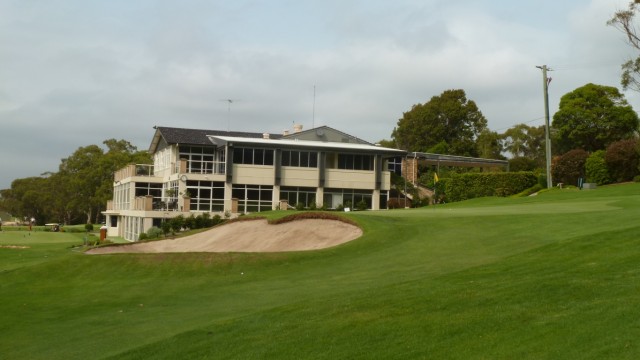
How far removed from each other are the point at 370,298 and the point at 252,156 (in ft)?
137

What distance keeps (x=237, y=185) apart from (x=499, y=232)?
111 feet

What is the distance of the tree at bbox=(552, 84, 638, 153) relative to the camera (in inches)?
2685

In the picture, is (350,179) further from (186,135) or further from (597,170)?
(597,170)

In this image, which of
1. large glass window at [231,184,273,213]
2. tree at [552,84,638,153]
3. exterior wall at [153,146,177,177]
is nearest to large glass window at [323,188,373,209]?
large glass window at [231,184,273,213]

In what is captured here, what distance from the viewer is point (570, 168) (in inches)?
2185

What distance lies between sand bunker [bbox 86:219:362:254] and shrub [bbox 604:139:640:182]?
2911 cm

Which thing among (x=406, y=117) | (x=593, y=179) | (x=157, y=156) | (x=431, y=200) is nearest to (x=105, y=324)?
(x=593, y=179)

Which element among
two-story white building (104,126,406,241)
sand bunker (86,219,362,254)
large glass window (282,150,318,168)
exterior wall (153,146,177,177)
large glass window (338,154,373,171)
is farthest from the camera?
exterior wall (153,146,177,177)

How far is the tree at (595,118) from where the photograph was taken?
A: 68188 millimetres

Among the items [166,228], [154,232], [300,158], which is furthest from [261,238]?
[300,158]

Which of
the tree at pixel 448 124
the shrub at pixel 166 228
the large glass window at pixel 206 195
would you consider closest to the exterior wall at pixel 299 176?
the large glass window at pixel 206 195

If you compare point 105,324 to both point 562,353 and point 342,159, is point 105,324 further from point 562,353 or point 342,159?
point 342,159

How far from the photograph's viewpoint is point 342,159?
57.9 meters

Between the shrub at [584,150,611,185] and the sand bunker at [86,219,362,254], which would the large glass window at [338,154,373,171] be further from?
the sand bunker at [86,219,362,254]
